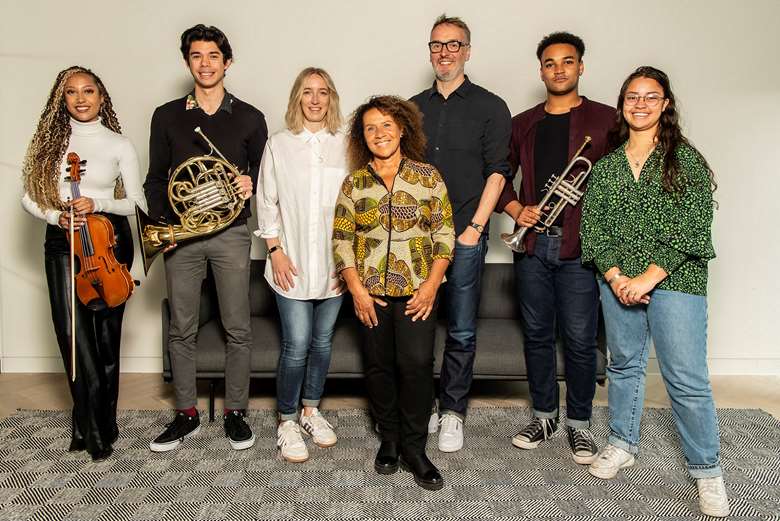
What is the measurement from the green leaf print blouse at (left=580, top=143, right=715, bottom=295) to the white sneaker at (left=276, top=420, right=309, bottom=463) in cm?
151

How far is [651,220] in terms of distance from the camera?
249cm

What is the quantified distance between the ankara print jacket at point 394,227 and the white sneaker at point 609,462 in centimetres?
112

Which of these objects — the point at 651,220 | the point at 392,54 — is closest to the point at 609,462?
the point at 651,220

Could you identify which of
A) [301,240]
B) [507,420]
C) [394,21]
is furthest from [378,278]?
[394,21]

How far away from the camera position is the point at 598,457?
2877 millimetres

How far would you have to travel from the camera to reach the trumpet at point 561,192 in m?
2.82

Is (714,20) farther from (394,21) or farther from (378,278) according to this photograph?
(378,278)

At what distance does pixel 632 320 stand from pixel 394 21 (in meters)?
2.43

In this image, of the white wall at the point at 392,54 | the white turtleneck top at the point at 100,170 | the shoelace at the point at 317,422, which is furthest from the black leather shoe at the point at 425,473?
the white wall at the point at 392,54

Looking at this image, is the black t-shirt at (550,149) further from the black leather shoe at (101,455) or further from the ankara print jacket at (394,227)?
the black leather shoe at (101,455)

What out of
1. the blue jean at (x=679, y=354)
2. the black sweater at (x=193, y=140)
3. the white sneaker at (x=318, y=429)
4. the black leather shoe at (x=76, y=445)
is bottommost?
the black leather shoe at (x=76, y=445)

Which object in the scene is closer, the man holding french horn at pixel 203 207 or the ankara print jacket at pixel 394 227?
the ankara print jacket at pixel 394 227

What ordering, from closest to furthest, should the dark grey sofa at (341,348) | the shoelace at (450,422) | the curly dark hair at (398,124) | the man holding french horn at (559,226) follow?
the curly dark hair at (398,124)
the man holding french horn at (559,226)
the shoelace at (450,422)
the dark grey sofa at (341,348)

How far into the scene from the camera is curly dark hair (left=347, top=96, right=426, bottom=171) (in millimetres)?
2631
